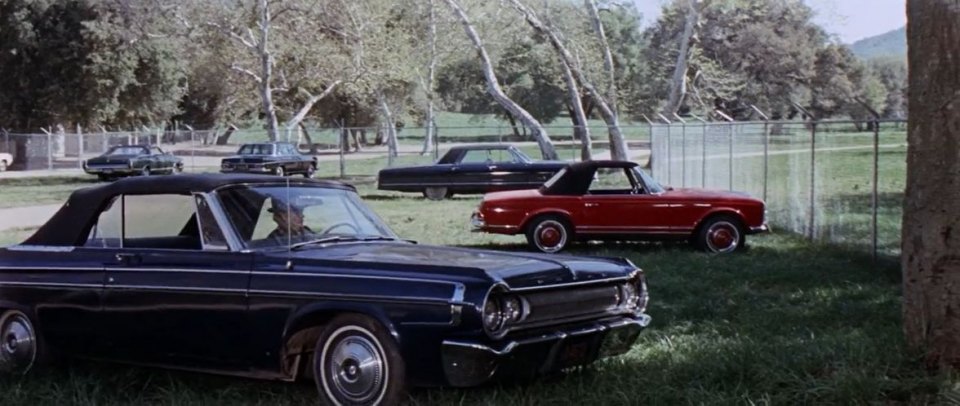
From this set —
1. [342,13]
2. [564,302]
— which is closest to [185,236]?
[564,302]

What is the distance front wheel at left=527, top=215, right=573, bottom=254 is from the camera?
607 inches

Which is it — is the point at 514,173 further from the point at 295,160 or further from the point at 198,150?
the point at 198,150

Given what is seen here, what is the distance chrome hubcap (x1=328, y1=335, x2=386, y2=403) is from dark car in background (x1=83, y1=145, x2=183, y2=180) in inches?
1335

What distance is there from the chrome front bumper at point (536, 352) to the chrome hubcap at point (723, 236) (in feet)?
28.2

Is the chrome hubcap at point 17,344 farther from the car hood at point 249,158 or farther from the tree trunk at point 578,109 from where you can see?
the car hood at point 249,158

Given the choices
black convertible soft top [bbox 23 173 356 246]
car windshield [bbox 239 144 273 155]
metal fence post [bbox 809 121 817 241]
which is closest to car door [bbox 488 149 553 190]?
metal fence post [bbox 809 121 817 241]

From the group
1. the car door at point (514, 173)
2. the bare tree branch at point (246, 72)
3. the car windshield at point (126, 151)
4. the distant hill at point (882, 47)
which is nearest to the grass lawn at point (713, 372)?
the car door at point (514, 173)

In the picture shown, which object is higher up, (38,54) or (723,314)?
(38,54)

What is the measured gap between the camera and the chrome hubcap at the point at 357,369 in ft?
19.8

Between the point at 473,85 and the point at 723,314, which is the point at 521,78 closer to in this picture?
the point at 473,85

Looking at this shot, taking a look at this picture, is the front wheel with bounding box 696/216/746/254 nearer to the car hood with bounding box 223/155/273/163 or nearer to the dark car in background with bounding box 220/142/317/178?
the dark car in background with bounding box 220/142/317/178

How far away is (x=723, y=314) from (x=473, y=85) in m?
59.3

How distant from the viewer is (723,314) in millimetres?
9609

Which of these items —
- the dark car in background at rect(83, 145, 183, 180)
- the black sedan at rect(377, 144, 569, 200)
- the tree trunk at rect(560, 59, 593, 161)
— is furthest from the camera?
the dark car in background at rect(83, 145, 183, 180)
